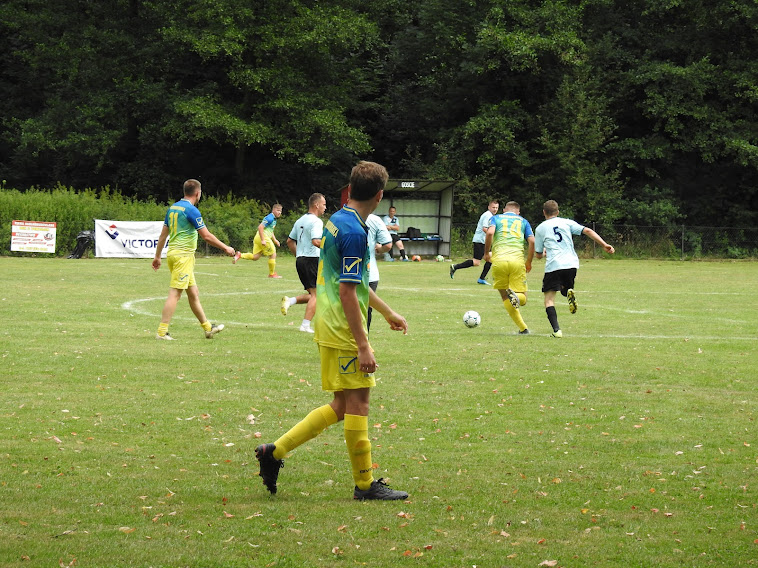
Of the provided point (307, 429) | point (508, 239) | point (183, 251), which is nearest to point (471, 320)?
point (508, 239)

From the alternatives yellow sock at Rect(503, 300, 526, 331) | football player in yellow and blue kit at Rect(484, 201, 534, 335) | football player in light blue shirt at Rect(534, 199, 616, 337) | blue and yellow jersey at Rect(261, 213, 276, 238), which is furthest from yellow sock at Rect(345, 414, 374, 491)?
blue and yellow jersey at Rect(261, 213, 276, 238)

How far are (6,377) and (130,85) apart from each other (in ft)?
122

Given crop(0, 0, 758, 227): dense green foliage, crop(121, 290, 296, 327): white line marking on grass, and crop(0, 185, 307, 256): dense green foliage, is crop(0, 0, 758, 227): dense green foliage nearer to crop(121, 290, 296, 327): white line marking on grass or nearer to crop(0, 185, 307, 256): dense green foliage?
crop(0, 185, 307, 256): dense green foliage

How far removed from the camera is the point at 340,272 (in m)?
5.15

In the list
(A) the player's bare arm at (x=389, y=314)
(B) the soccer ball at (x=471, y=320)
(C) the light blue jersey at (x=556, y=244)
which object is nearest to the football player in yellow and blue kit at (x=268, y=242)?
(B) the soccer ball at (x=471, y=320)

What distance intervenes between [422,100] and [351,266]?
4328 centimetres

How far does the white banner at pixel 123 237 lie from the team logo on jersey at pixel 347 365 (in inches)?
1160

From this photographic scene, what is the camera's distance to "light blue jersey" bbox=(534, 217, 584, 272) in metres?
13.8

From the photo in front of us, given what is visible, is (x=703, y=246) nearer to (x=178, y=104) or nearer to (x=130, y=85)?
(x=178, y=104)

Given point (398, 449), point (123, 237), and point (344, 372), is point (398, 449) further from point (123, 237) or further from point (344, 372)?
point (123, 237)

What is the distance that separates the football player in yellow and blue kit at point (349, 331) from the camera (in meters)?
5.09

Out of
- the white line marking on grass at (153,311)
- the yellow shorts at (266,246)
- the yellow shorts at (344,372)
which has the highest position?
the yellow shorts at (266,246)

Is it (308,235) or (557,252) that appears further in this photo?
(557,252)

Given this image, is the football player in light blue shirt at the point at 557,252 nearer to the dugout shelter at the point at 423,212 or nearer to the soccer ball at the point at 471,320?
the soccer ball at the point at 471,320
